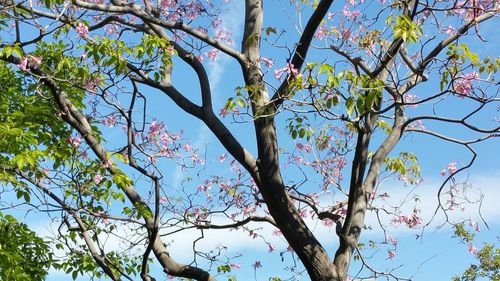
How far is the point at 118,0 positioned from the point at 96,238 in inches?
105

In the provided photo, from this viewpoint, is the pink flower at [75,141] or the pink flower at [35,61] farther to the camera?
the pink flower at [75,141]

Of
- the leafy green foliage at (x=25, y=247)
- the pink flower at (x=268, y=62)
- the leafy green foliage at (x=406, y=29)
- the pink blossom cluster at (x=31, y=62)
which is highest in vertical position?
the pink flower at (x=268, y=62)

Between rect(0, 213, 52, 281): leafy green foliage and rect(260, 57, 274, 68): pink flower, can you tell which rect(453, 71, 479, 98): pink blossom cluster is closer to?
rect(260, 57, 274, 68): pink flower

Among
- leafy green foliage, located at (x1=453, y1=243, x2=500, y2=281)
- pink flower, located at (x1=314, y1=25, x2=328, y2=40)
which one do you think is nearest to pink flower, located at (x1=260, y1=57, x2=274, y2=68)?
pink flower, located at (x1=314, y1=25, x2=328, y2=40)

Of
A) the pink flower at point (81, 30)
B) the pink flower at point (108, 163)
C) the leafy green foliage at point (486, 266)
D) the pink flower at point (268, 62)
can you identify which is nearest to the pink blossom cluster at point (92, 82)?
the pink flower at point (81, 30)

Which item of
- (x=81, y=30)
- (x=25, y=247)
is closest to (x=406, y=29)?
(x=81, y=30)

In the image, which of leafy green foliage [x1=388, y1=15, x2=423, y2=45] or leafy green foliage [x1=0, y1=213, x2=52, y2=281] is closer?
leafy green foliage [x1=388, y1=15, x2=423, y2=45]

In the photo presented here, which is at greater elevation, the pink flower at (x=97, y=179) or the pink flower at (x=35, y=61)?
the pink flower at (x=35, y=61)

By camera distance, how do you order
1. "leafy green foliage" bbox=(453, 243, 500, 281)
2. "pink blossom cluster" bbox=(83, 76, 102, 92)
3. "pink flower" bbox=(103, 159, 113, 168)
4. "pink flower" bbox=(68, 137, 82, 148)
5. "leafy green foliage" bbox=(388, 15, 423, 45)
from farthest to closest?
1. "leafy green foliage" bbox=(453, 243, 500, 281)
2. "pink flower" bbox=(68, 137, 82, 148)
3. "pink blossom cluster" bbox=(83, 76, 102, 92)
4. "pink flower" bbox=(103, 159, 113, 168)
5. "leafy green foliage" bbox=(388, 15, 423, 45)

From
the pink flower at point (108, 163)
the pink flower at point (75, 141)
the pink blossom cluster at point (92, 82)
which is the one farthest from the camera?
the pink flower at point (75, 141)

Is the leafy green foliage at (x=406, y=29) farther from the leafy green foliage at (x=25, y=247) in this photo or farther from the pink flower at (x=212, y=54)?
the leafy green foliage at (x=25, y=247)

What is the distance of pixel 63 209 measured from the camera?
5641 millimetres

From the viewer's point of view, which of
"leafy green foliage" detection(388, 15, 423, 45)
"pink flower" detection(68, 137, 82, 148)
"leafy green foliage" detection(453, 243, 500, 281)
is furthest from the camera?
"leafy green foliage" detection(453, 243, 500, 281)

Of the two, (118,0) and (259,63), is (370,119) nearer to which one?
(259,63)
